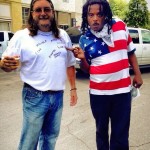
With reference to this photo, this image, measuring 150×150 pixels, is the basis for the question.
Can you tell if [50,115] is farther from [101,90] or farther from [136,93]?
[136,93]

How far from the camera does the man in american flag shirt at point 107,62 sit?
2.80 meters

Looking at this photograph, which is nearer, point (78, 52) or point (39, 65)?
point (39, 65)

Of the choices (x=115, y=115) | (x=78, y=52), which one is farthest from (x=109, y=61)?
(x=115, y=115)

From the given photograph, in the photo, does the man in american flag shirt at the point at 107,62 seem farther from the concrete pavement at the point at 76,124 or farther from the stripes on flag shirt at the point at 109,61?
the concrete pavement at the point at 76,124

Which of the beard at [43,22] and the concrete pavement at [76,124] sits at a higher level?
the beard at [43,22]

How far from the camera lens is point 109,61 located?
2791mm

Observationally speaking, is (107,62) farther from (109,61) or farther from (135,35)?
(135,35)

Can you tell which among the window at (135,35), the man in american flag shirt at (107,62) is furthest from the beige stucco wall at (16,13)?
the man in american flag shirt at (107,62)

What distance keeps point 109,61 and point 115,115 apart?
22.5 inches

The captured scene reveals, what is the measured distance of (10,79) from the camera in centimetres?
924

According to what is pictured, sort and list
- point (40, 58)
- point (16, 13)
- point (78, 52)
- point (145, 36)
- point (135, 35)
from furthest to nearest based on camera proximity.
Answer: point (16, 13), point (145, 36), point (135, 35), point (78, 52), point (40, 58)

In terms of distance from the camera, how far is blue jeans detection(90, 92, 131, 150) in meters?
2.88

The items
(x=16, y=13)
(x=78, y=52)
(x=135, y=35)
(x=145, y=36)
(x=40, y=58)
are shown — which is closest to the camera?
(x=40, y=58)

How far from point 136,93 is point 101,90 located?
0.48m
